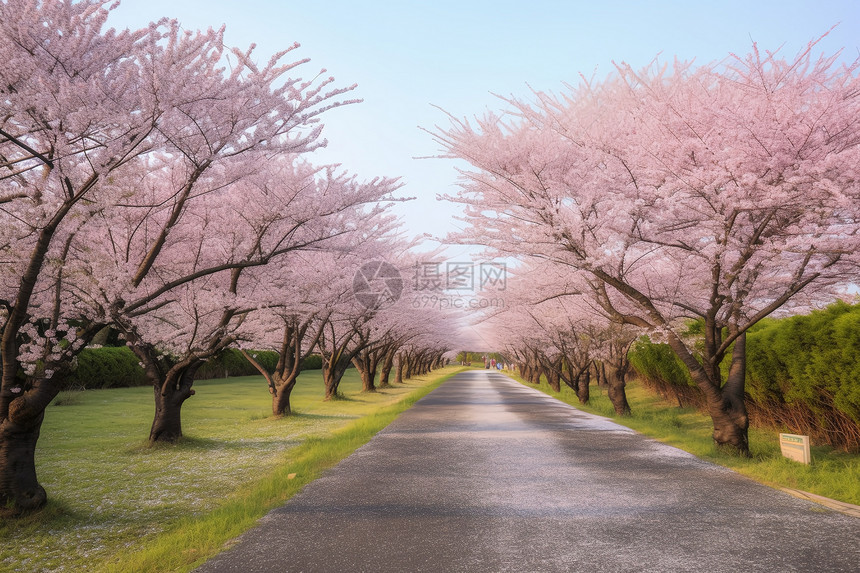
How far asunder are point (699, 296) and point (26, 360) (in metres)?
13.6

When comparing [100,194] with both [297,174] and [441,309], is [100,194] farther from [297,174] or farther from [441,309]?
[441,309]

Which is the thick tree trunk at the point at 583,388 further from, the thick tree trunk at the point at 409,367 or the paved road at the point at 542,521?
the thick tree trunk at the point at 409,367

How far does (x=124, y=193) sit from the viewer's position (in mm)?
7332

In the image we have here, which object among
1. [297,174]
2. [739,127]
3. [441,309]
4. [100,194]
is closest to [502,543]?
[100,194]

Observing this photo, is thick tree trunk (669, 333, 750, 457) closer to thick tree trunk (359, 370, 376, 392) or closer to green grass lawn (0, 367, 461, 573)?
green grass lawn (0, 367, 461, 573)

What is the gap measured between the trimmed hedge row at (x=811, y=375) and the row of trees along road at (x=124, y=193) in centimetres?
811

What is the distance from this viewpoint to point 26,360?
5.91 m

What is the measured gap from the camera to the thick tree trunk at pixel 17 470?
572cm

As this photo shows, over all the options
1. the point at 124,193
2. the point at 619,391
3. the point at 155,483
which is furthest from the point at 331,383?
the point at 124,193

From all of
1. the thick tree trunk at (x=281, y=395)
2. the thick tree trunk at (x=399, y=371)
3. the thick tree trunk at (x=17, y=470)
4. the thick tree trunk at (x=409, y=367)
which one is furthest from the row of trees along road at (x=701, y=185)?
the thick tree trunk at (x=409, y=367)

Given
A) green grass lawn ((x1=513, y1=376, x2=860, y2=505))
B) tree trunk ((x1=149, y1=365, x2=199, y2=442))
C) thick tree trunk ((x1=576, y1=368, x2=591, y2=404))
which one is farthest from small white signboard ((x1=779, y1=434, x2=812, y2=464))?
thick tree trunk ((x1=576, y1=368, x2=591, y2=404))

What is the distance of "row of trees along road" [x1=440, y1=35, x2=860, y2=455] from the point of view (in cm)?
729

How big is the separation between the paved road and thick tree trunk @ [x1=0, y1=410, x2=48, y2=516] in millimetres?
2735

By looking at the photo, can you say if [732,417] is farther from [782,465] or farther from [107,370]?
[107,370]
